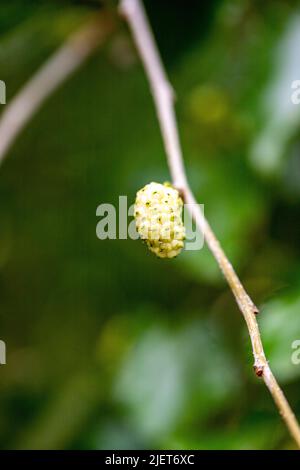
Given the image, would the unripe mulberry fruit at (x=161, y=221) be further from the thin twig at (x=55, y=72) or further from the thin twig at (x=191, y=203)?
the thin twig at (x=55, y=72)

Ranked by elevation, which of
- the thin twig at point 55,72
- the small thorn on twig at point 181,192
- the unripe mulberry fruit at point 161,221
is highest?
the thin twig at point 55,72

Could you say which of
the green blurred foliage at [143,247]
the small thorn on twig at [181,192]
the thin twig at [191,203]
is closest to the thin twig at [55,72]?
the green blurred foliage at [143,247]

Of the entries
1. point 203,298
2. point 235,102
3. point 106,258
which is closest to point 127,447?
point 203,298

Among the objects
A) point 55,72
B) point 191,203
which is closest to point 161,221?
point 191,203
